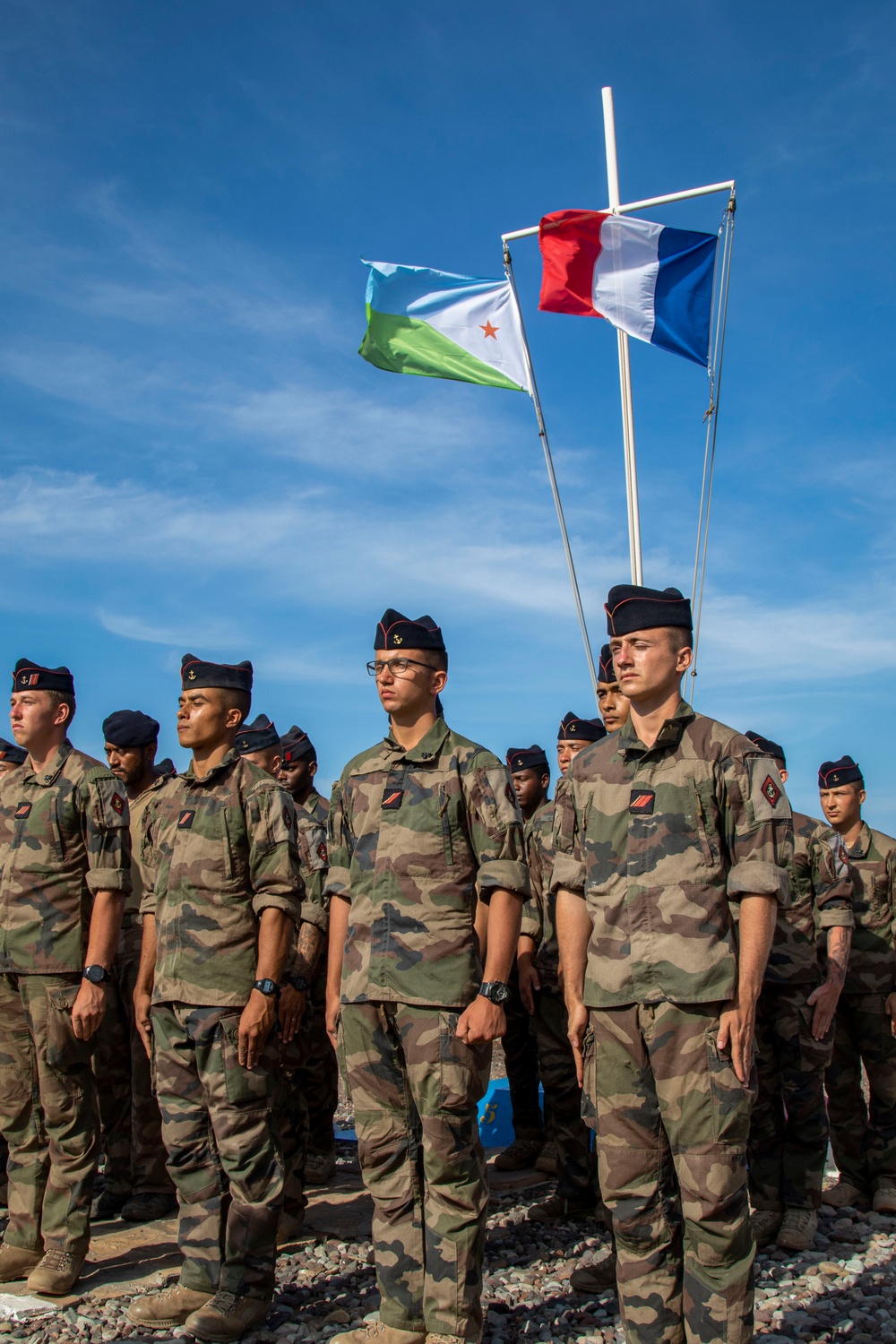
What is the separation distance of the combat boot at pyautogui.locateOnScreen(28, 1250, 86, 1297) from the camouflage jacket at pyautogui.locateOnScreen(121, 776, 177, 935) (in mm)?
2185

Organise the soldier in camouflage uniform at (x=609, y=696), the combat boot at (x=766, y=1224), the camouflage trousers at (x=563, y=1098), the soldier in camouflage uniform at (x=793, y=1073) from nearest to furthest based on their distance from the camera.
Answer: the combat boot at (x=766, y=1224), the soldier in camouflage uniform at (x=793, y=1073), the camouflage trousers at (x=563, y=1098), the soldier in camouflage uniform at (x=609, y=696)

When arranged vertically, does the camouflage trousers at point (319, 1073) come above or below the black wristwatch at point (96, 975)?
below

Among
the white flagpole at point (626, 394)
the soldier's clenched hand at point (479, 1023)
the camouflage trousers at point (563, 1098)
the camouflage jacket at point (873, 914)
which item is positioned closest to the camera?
the soldier's clenched hand at point (479, 1023)

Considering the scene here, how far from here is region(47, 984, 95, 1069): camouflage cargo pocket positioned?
5219mm

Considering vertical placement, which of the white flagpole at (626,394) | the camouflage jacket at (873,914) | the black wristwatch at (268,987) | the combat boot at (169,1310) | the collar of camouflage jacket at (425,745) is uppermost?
the white flagpole at (626,394)

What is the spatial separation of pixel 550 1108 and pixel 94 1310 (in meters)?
2.72

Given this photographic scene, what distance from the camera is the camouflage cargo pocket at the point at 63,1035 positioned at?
5219 mm

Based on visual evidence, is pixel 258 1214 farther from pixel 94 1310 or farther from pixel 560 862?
pixel 560 862

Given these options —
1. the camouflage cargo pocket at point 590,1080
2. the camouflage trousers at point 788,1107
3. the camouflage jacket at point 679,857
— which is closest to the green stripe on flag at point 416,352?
the camouflage trousers at point 788,1107

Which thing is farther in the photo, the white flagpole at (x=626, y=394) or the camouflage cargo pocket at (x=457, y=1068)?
the white flagpole at (x=626, y=394)

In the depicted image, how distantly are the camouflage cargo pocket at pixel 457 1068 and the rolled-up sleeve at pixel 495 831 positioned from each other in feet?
1.80

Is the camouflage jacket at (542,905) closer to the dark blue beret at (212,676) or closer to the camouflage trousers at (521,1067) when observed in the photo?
the camouflage trousers at (521,1067)

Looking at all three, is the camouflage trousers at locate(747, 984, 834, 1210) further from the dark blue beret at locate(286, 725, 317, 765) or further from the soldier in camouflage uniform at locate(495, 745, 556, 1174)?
the dark blue beret at locate(286, 725, 317, 765)

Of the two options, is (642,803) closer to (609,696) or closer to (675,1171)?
(675,1171)
